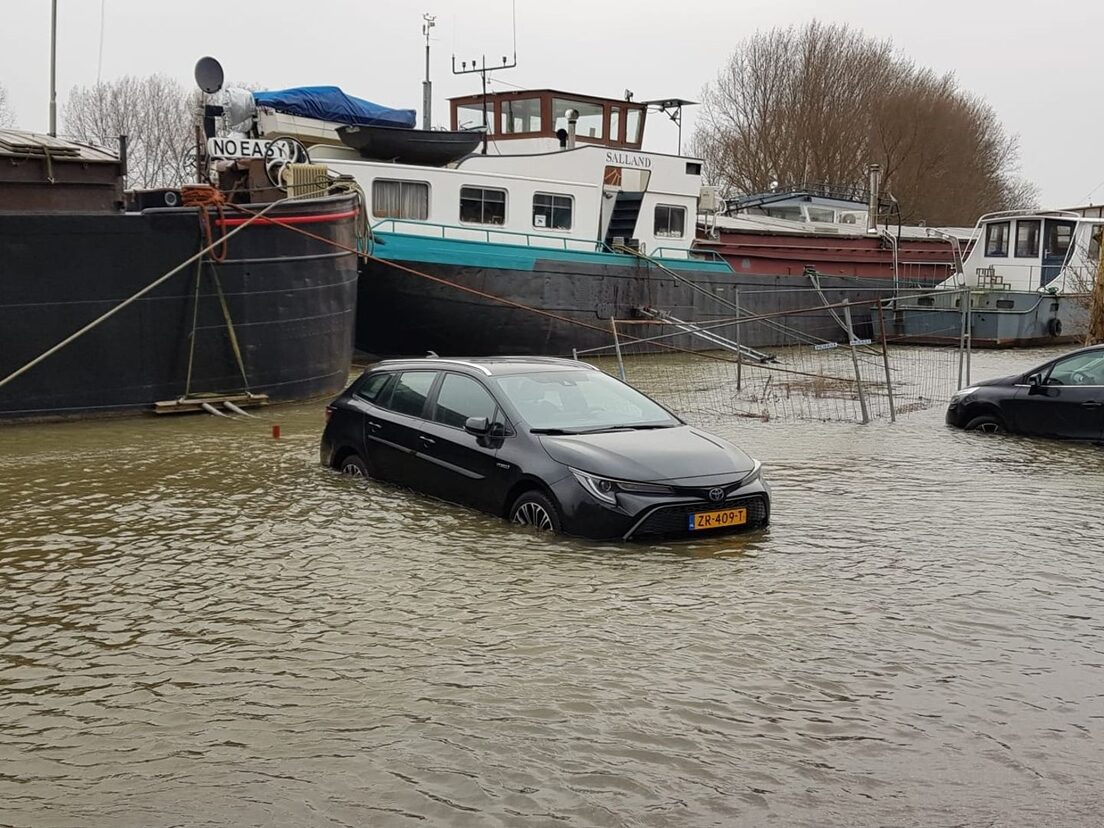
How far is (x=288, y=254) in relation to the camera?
17.0 metres

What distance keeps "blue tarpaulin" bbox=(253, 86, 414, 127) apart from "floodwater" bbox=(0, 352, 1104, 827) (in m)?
14.3

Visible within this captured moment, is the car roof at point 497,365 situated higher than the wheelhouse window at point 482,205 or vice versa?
the wheelhouse window at point 482,205

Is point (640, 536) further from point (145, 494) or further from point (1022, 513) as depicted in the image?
point (145, 494)

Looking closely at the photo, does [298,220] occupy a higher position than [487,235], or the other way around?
[487,235]

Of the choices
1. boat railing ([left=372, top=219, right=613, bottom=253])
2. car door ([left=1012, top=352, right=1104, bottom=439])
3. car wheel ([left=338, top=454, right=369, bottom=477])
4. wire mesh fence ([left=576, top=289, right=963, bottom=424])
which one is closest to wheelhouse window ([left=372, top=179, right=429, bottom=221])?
boat railing ([left=372, top=219, right=613, bottom=253])

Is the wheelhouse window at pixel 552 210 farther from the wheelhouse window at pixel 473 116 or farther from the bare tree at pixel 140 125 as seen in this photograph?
the bare tree at pixel 140 125

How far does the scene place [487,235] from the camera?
24844 millimetres

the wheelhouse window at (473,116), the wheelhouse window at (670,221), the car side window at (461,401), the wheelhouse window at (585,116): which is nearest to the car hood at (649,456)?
the car side window at (461,401)

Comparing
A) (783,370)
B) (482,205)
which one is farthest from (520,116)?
(783,370)

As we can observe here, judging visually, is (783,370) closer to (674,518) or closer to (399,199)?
(399,199)

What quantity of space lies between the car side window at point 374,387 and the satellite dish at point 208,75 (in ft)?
37.4

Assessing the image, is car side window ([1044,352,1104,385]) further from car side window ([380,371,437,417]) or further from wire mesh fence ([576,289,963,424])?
car side window ([380,371,437,417])

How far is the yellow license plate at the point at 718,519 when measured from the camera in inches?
339

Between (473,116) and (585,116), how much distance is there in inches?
108
